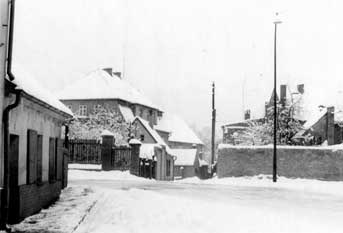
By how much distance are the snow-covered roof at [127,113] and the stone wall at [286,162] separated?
22.5 meters

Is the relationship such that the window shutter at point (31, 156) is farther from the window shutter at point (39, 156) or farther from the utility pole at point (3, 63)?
the utility pole at point (3, 63)

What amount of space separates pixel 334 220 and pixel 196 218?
3554 millimetres

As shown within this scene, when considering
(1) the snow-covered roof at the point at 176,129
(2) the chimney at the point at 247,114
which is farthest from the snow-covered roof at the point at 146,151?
(2) the chimney at the point at 247,114

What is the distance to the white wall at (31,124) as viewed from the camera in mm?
10531

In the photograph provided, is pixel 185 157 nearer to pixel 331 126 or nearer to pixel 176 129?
pixel 176 129

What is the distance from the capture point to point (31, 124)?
11.7 m

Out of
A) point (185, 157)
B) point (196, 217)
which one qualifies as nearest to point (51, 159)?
point (196, 217)

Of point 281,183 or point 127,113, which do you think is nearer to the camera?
point 281,183

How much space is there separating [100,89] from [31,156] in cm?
4527

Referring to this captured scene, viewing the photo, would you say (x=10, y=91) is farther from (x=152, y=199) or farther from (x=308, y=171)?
(x=308, y=171)

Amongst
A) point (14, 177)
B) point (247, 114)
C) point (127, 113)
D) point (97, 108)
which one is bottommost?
point (14, 177)

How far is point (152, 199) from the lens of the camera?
14953 millimetres

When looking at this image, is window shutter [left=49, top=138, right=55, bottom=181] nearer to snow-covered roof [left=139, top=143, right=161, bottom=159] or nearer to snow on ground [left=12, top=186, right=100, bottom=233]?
snow on ground [left=12, top=186, right=100, bottom=233]

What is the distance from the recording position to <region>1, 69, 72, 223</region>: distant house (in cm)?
1013
